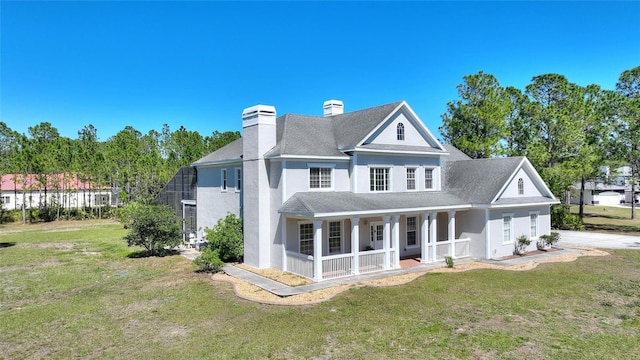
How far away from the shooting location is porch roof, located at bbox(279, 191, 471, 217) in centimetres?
1809

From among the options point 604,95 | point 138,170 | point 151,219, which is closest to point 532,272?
point 151,219

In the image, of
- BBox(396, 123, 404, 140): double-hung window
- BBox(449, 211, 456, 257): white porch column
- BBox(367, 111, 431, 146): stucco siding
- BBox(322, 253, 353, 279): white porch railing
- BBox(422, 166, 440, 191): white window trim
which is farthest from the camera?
BBox(422, 166, 440, 191): white window trim

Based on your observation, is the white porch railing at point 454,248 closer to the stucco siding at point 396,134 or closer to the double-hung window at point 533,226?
the double-hung window at point 533,226

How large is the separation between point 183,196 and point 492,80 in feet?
94.9

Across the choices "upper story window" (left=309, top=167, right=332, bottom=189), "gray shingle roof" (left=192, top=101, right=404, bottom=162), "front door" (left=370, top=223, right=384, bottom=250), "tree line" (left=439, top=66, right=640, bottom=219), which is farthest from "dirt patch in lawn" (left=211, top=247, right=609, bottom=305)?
"tree line" (left=439, top=66, right=640, bottom=219)

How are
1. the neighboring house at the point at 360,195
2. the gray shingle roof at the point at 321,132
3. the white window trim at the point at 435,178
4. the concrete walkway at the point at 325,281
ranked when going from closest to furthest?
the concrete walkway at the point at 325,281 < the neighboring house at the point at 360,195 < the gray shingle roof at the point at 321,132 < the white window trim at the point at 435,178

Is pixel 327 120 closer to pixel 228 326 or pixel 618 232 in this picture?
→ pixel 228 326

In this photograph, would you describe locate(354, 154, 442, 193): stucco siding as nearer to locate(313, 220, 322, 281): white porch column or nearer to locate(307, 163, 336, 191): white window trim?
locate(307, 163, 336, 191): white window trim

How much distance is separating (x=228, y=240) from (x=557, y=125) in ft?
99.2

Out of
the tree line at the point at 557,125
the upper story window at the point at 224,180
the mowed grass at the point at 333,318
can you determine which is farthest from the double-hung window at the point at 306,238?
the tree line at the point at 557,125

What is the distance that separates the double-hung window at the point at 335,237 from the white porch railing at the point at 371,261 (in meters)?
2.01

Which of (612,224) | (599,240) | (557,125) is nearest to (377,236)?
(599,240)

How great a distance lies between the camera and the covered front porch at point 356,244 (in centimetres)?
1806

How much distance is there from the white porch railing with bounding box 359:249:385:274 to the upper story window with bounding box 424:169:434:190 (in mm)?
6474
